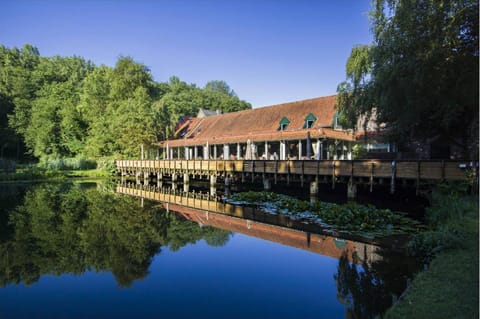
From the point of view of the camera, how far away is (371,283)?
21.8ft

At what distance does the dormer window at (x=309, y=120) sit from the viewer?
26.5 metres

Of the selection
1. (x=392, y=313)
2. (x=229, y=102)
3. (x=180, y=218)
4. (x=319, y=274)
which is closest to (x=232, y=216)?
(x=180, y=218)

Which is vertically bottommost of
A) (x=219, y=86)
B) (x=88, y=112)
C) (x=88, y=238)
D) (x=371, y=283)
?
(x=88, y=238)

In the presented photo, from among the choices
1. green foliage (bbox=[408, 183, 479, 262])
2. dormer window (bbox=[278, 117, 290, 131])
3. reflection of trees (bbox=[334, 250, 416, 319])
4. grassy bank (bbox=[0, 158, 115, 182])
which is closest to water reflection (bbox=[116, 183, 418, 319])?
reflection of trees (bbox=[334, 250, 416, 319])

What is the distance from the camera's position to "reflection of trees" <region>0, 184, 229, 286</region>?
8.30 m

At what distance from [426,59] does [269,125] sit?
1823cm

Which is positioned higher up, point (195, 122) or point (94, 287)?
point (195, 122)

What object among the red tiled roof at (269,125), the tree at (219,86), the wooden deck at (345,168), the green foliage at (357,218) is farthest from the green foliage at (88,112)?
the tree at (219,86)

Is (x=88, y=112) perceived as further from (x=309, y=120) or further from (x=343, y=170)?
(x=343, y=170)

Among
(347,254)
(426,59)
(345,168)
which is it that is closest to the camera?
(347,254)

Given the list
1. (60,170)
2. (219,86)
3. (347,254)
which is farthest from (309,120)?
(219,86)

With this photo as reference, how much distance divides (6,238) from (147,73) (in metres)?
38.9

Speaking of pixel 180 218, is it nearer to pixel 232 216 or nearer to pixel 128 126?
pixel 232 216

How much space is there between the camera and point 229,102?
5753cm
